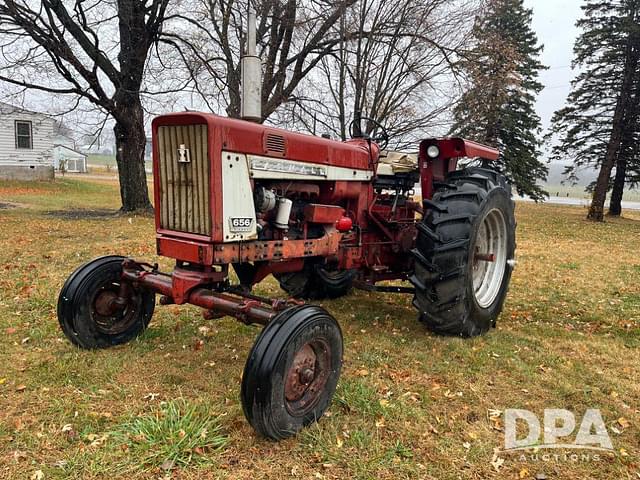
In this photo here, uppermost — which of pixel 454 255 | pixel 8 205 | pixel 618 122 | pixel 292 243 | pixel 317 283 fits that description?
pixel 618 122

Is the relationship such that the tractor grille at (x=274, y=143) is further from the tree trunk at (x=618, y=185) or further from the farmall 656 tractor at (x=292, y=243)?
the tree trunk at (x=618, y=185)

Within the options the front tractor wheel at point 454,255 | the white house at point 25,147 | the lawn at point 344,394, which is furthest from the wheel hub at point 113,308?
the white house at point 25,147

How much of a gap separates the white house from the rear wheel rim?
25037 millimetres

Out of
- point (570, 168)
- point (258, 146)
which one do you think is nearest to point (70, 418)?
point (258, 146)

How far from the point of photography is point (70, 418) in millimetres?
2906

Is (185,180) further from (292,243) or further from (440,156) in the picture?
(440,156)

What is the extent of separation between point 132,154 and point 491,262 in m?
11.4

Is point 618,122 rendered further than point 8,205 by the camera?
Yes

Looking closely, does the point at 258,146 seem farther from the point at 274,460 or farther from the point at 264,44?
the point at 264,44

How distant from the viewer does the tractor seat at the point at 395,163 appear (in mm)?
4820

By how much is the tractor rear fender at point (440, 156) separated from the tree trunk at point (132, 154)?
1073cm

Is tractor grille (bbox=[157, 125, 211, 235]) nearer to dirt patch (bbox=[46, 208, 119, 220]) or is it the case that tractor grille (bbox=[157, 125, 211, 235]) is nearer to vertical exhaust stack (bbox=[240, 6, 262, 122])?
vertical exhaust stack (bbox=[240, 6, 262, 122])

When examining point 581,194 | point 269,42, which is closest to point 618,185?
point 269,42

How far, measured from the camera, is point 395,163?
495cm
